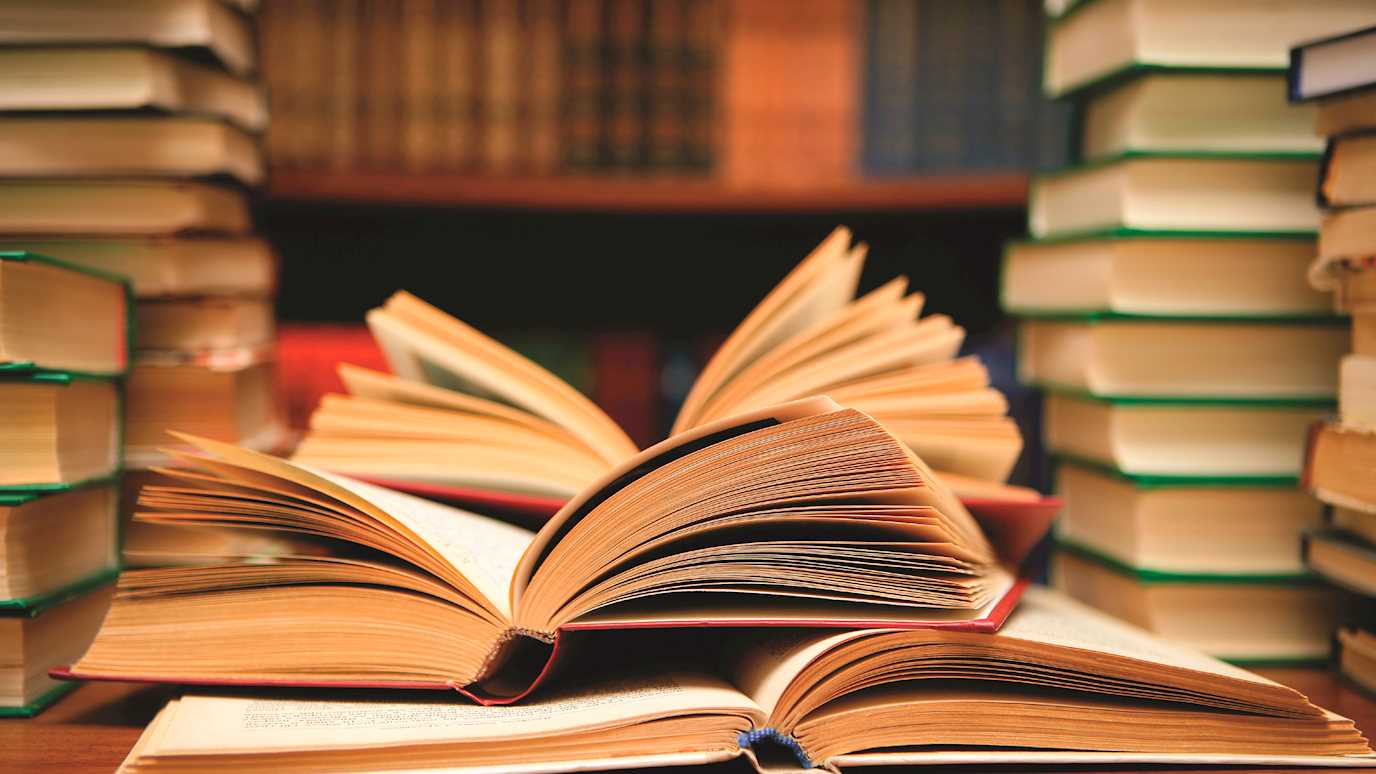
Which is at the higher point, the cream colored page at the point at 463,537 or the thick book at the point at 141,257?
the thick book at the point at 141,257

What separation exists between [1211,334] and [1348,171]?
0.43 ft

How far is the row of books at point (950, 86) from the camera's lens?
3312mm

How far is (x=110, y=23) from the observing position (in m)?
0.70

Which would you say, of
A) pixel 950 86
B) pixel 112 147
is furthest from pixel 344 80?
pixel 112 147

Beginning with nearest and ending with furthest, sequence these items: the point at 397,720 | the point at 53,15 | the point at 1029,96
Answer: the point at 397,720 → the point at 53,15 → the point at 1029,96

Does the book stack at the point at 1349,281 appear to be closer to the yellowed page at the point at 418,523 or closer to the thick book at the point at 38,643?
the yellowed page at the point at 418,523

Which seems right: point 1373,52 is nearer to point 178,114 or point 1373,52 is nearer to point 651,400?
point 178,114

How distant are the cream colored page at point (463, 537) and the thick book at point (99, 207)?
0.88 feet

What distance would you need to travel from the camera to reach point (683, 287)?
1.81 m

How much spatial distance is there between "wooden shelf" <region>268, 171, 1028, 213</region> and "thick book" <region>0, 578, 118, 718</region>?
1088mm

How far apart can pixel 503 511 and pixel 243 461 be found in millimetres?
169

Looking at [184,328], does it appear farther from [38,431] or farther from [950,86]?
[950,86]

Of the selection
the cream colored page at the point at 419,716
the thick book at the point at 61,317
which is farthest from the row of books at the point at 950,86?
the cream colored page at the point at 419,716

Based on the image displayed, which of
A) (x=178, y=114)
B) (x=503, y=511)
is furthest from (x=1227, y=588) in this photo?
(x=178, y=114)
